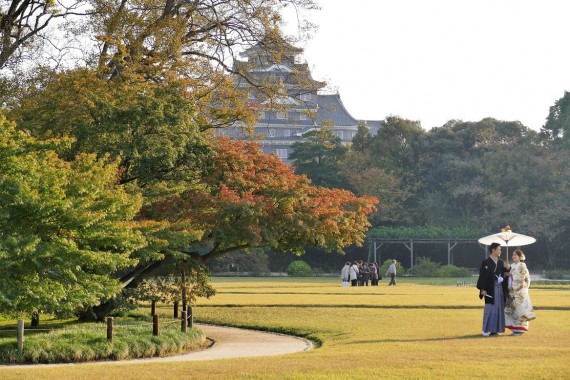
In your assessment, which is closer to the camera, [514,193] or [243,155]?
[243,155]

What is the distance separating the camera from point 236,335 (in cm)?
2328

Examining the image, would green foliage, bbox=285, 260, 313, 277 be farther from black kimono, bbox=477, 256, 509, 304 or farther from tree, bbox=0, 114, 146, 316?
tree, bbox=0, 114, 146, 316

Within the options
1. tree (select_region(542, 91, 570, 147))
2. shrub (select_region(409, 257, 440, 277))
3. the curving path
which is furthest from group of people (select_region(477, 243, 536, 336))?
tree (select_region(542, 91, 570, 147))

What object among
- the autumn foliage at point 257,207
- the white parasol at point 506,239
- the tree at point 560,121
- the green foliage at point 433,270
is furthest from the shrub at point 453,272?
the white parasol at point 506,239

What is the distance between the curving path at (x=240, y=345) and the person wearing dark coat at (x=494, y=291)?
3314mm

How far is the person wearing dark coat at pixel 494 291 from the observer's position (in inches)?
771

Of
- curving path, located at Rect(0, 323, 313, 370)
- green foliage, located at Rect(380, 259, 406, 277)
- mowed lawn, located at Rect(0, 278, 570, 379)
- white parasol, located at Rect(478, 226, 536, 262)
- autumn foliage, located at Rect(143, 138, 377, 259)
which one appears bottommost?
curving path, located at Rect(0, 323, 313, 370)

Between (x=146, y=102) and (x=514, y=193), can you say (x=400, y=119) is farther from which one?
(x=146, y=102)

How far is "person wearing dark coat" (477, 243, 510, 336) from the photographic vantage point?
1959cm

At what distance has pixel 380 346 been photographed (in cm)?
1772

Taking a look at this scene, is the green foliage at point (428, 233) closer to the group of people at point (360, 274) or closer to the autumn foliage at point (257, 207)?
the group of people at point (360, 274)

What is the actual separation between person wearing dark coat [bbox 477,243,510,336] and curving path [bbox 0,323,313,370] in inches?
130

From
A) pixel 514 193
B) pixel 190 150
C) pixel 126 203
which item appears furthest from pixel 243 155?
pixel 514 193

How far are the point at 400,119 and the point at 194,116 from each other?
150 ft
